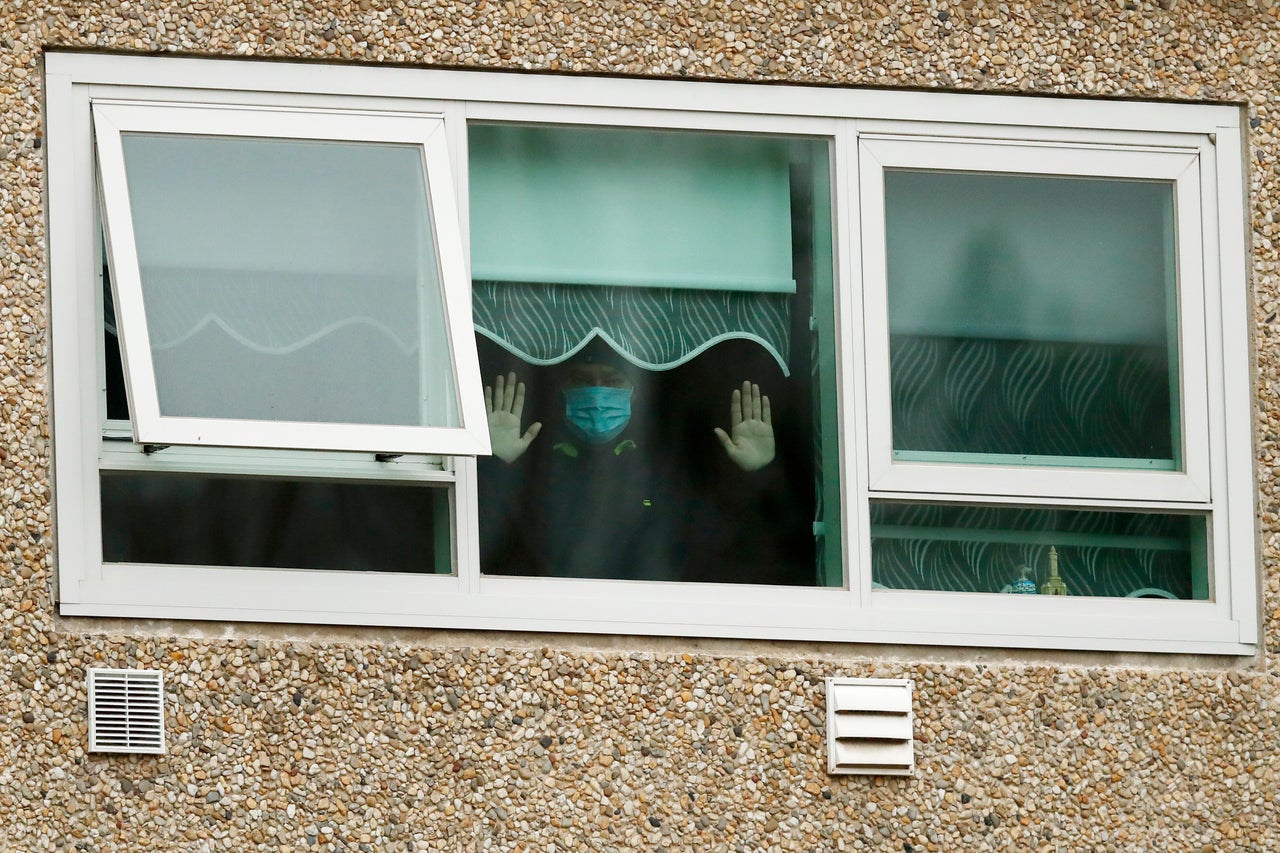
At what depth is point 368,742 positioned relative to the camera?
6016 millimetres

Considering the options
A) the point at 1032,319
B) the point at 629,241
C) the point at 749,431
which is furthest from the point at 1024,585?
the point at 629,241

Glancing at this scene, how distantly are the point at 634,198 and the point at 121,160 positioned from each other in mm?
1424

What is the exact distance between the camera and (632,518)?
6.42 m

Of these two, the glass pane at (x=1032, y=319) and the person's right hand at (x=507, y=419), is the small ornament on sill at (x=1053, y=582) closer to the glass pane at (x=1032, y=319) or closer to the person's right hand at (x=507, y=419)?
the glass pane at (x=1032, y=319)

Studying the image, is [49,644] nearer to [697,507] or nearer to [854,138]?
[697,507]

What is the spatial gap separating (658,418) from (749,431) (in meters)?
0.26

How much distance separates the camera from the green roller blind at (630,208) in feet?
21.4

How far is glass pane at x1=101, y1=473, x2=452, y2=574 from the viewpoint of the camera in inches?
243

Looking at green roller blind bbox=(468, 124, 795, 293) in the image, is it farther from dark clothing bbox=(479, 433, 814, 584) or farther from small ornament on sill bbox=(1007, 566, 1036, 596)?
small ornament on sill bbox=(1007, 566, 1036, 596)

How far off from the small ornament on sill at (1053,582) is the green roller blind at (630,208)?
1052 mm

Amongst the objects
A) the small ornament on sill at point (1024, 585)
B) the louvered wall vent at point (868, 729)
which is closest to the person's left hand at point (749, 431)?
the louvered wall vent at point (868, 729)

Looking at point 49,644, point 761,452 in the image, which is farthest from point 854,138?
point 49,644

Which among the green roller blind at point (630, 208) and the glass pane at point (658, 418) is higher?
the green roller blind at point (630, 208)

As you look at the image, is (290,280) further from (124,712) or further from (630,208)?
(124,712)
